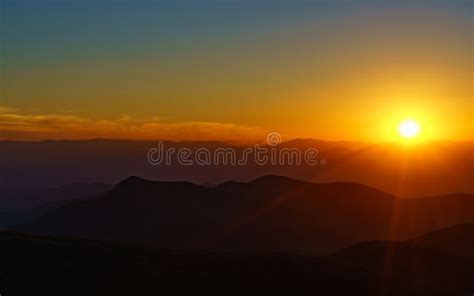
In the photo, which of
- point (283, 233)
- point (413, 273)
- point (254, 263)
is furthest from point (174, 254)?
point (283, 233)

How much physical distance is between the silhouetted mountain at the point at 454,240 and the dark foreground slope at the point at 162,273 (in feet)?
175

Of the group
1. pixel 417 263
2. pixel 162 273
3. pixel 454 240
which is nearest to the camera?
pixel 162 273

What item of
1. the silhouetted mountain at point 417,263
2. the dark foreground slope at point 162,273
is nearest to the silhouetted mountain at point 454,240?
the silhouetted mountain at point 417,263

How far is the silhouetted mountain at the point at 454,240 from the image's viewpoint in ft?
353

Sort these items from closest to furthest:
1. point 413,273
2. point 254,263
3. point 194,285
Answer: point 194,285 → point 254,263 → point 413,273

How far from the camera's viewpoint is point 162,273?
48875 millimetres

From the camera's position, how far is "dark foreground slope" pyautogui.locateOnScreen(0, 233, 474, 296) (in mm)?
46188

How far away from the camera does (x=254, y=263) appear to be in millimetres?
51250

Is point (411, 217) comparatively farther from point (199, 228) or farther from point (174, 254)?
point (174, 254)

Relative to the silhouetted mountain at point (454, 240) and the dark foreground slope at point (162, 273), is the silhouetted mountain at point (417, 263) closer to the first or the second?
the dark foreground slope at point (162, 273)

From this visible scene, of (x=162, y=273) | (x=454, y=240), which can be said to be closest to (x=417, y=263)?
(x=454, y=240)

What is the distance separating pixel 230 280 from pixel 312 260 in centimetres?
1085

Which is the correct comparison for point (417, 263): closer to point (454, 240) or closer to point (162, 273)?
point (454, 240)

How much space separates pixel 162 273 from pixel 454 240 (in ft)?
257
